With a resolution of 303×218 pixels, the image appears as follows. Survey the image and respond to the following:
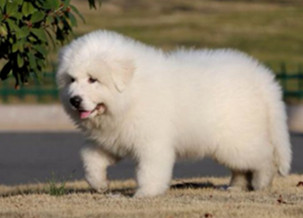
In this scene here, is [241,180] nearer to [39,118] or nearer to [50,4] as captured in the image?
[50,4]

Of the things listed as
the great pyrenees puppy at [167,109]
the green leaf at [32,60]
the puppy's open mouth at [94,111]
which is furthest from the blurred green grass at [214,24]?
the puppy's open mouth at [94,111]

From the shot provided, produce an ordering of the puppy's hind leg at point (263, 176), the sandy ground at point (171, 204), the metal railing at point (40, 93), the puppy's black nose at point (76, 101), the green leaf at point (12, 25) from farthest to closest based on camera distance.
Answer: the metal railing at point (40, 93)
the puppy's hind leg at point (263, 176)
the green leaf at point (12, 25)
the puppy's black nose at point (76, 101)
the sandy ground at point (171, 204)

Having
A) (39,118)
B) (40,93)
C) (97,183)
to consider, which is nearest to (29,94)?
(40,93)

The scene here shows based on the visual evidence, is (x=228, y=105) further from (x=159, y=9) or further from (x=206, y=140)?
(x=159, y=9)

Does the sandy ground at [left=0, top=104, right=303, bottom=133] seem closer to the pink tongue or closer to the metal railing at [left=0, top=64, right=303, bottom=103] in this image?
the metal railing at [left=0, top=64, right=303, bottom=103]

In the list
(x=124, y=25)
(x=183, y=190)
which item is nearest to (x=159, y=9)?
(x=124, y=25)

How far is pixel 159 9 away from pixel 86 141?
49.9 meters

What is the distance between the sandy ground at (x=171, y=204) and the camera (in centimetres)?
928

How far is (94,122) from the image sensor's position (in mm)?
10664

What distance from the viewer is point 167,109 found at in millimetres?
10797

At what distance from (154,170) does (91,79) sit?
102 centimetres

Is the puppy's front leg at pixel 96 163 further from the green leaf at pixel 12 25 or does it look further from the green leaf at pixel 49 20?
the green leaf at pixel 12 25

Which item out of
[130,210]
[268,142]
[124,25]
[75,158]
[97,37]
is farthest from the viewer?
[124,25]

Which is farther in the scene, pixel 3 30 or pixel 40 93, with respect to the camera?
pixel 40 93
